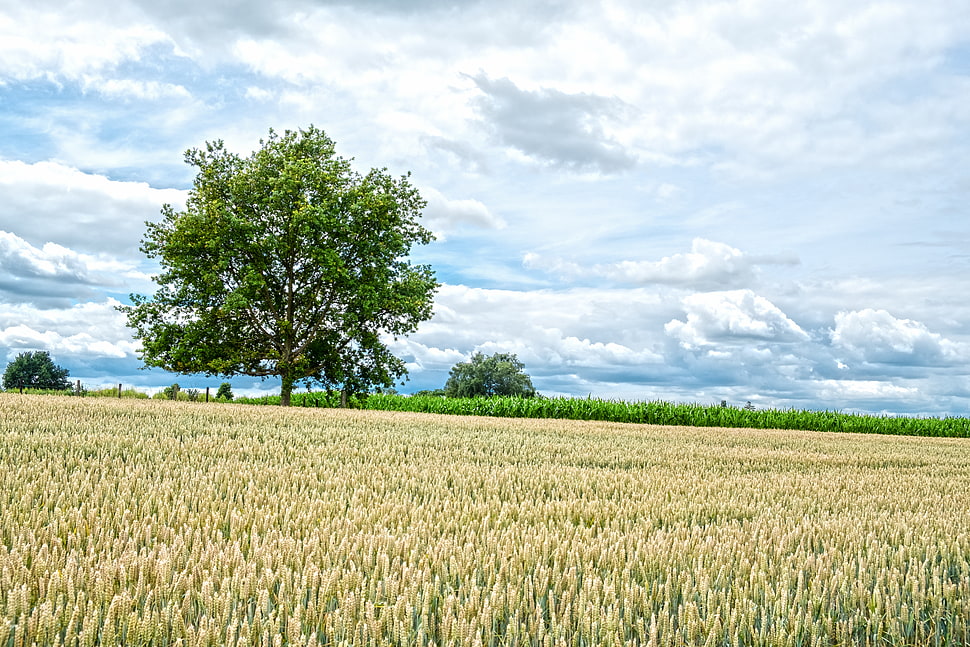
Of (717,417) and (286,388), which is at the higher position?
(286,388)

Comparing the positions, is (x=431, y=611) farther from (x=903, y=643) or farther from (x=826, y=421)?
(x=826, y=421)

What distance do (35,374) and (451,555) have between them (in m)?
69.9

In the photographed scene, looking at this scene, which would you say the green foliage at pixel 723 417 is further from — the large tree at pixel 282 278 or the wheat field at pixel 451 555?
the wheat field at pixel 451 555

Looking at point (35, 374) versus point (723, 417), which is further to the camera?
point (35, 374)

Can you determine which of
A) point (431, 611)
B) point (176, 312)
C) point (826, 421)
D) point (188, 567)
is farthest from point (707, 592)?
point (826, 421)

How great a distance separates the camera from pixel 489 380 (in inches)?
2282

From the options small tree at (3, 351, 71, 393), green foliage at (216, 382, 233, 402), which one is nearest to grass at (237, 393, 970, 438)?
green foliage at (216, 382, 233, 402)

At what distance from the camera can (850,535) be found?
494cm

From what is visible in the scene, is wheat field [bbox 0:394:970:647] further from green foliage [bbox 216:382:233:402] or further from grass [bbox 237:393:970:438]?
green foliage [bbox 216:382:233:402]

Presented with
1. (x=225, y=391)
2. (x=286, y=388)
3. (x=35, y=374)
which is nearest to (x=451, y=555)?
(x=286, y=388)

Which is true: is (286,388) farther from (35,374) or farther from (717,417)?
(35,374)

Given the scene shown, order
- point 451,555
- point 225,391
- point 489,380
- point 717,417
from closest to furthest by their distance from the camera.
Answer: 1. point 451,555
2. point 717,417
3. point 225,391
4. point 489,380

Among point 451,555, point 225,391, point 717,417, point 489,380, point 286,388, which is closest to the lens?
point 451,555

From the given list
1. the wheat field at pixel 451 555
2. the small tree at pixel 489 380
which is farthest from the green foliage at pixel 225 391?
the wheat field at pixel 451 555
